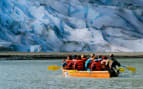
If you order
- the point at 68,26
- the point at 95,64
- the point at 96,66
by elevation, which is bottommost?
the point at 96,66

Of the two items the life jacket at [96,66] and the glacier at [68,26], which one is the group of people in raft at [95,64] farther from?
the glacier at [68,26]

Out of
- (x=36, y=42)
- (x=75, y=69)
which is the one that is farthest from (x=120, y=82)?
(x=36, y=42)

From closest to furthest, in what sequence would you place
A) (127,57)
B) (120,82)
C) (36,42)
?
1. (120,82)
2. (127,57)
3. (36,42)

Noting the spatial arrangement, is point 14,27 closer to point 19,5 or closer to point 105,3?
point 19,5

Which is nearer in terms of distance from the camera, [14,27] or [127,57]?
[127,57]

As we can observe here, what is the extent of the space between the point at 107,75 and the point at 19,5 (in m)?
32.8

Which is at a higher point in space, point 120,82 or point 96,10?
point 96,10

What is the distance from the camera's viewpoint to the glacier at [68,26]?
53.7m

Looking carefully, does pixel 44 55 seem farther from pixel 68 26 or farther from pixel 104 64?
pixel 104 64

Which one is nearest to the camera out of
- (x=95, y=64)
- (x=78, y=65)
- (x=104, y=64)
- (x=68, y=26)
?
(x=104, y=64)

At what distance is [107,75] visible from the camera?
24781 mm

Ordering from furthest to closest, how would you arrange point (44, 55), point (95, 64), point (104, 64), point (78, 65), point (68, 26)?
point (68, 26) → point (44, 55) → point (78, 65) → point (95, 64) → point (104, 64)

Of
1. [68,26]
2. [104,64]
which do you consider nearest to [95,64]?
[104,64]

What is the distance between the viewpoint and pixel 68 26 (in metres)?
55.7
